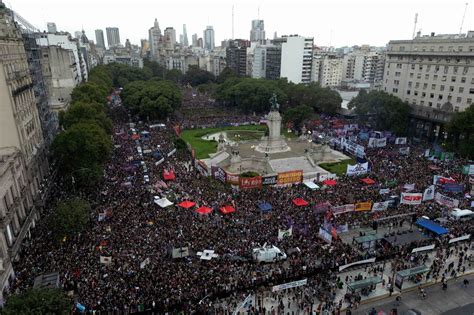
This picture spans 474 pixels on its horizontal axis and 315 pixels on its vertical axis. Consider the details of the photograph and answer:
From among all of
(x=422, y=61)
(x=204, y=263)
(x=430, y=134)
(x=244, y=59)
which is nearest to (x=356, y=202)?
(x=204, y=263)

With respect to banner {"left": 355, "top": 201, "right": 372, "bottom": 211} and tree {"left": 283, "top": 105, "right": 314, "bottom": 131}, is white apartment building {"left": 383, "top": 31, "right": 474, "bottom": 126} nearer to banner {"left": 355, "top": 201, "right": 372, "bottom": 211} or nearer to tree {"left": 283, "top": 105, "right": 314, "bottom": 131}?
tree {"left": 283, "top": 105, "right": 314, "bottom": 131}

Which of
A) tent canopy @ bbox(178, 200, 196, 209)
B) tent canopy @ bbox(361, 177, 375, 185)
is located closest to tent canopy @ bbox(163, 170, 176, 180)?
tent canopy @ bbox(178, 200, 196, 209)

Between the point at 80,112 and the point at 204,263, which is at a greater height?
the point at 80,112

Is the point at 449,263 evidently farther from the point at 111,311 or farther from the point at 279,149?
the point at 279,149

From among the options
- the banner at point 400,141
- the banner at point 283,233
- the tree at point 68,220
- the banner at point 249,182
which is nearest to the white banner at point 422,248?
the banner at point 283,233

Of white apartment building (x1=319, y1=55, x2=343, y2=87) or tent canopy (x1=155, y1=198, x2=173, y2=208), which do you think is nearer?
tent canopy (x1=155, y1=198, x2=173, y2=208)

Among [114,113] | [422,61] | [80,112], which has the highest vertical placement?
[422,61]
